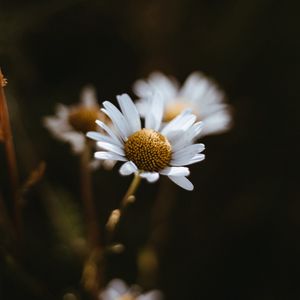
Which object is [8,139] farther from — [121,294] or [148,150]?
[121,294]

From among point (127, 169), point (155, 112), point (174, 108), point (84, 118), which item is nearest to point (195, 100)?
point (174, 108)

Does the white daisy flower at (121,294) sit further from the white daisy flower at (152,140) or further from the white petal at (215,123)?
the white petal at (215,123)

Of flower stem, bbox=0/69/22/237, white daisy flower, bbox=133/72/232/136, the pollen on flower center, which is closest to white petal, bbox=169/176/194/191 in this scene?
the pollen on flower center

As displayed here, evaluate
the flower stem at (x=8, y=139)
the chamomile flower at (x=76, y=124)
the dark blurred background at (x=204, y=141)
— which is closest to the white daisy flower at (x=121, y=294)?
the dark blurred background at (x=204, y=141)

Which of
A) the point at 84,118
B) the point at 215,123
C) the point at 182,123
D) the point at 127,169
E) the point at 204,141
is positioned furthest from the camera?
the point at 204,141

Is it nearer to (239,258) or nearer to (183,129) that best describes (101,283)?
(183,129)
